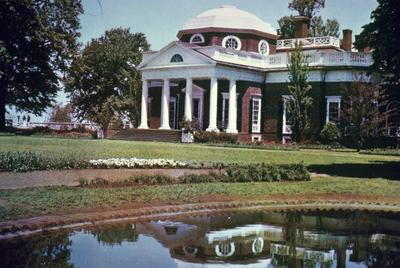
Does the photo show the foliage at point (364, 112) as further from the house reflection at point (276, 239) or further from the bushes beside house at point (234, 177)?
the house reflection at point (276, 239)

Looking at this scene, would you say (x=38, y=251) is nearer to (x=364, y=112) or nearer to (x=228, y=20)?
(x=364, y=112)

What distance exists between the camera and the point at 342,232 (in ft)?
35.1

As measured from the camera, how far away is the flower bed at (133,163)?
61.5 ft

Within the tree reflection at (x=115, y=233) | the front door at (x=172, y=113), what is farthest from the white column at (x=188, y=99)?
the tree reflection at (x=115, y=233)

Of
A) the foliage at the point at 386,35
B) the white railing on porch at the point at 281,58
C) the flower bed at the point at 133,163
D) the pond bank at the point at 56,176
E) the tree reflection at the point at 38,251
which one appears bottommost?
the tree reflection at the point at 38,251

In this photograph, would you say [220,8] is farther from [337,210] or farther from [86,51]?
[337,210]

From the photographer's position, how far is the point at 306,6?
5819 cm

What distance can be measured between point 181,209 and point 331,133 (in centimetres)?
2700

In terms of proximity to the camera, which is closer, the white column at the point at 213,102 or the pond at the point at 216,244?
the pond at the point at 216,244

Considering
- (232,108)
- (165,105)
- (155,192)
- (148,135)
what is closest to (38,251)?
(155,192)

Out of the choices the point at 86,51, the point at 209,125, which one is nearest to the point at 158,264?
the point at 209,125

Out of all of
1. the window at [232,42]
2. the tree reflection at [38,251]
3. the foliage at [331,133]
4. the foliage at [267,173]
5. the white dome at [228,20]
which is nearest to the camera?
the tree reflection at [38,251]

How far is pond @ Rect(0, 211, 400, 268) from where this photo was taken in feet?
25.9

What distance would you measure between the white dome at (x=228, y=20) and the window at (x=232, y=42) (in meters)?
0.95
